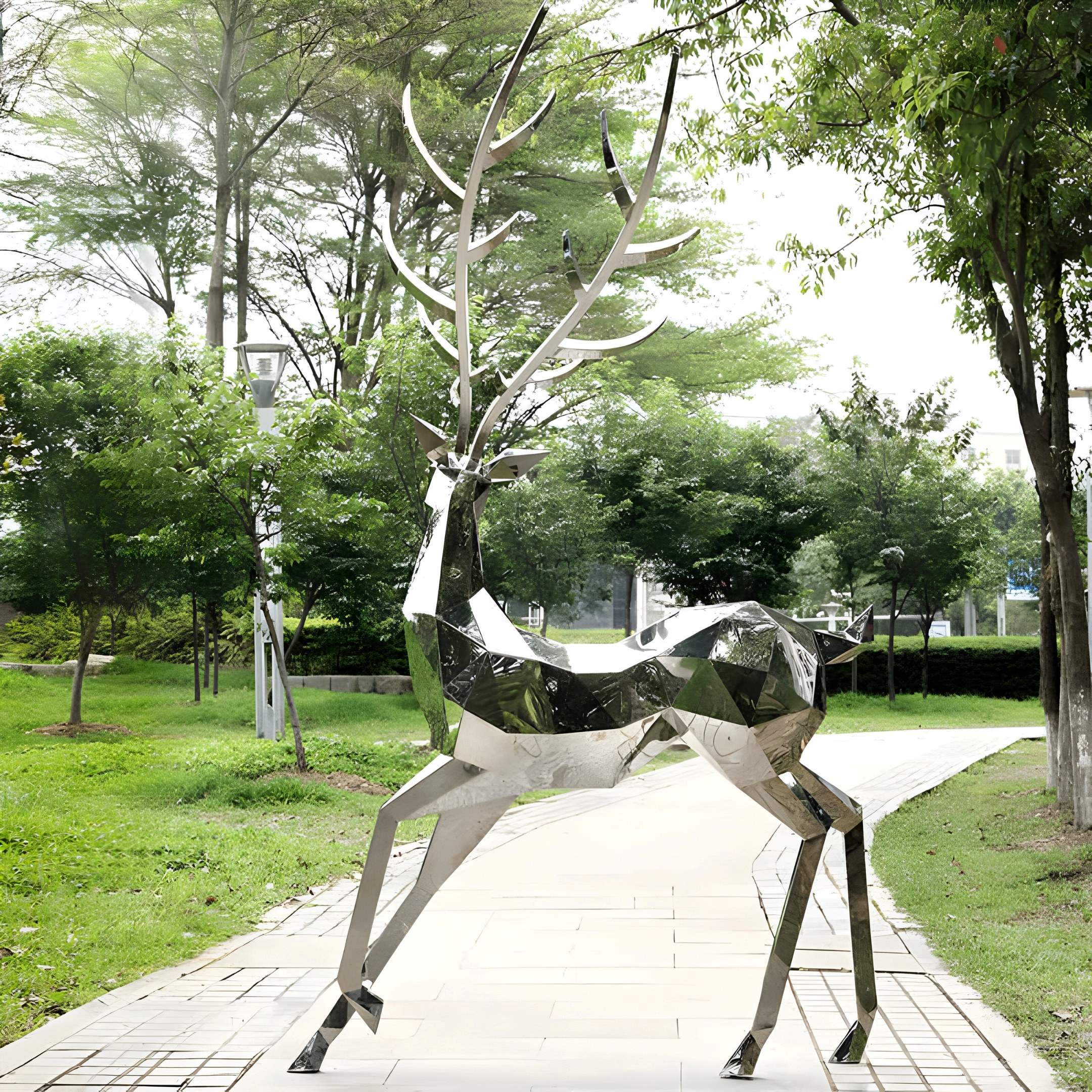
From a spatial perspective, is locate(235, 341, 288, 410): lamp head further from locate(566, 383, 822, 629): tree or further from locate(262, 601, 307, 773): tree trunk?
locate(566, 383, 822, 629): tree

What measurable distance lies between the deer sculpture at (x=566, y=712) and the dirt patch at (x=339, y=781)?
19.0 ft

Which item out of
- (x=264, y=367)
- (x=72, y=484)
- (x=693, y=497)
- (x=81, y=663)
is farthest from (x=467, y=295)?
(x=693, y=497)

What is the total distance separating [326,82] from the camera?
54.3 ft

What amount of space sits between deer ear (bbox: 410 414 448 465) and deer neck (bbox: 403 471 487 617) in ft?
0.18

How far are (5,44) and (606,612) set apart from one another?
13.2m

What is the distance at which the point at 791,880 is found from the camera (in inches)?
127

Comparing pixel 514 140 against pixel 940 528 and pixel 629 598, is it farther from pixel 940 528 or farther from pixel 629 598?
pixel 940 528

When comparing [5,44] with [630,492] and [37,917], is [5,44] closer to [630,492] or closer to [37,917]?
[630,492]

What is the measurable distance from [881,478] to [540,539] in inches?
287

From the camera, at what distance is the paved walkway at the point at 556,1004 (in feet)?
10.2

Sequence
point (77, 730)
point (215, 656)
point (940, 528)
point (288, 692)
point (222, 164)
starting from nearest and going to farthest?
point (288, 692)
point (77, 730)
point (215, 656)
point (222, 164)
point (940, 528)

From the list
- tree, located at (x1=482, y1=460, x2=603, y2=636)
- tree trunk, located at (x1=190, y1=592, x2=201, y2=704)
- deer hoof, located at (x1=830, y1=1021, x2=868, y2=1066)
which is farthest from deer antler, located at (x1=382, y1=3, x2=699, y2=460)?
tree trunk, located at (x1=190, y1=592, x2=201, y2=704)

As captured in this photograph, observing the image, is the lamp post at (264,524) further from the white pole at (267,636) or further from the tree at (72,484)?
the tree at (72,484)

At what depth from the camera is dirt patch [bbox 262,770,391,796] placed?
8.91 metres
